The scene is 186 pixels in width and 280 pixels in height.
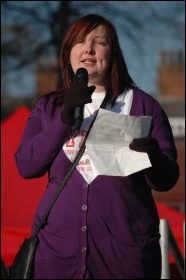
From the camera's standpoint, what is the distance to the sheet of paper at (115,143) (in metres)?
2.29

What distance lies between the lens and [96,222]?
92.3 inches

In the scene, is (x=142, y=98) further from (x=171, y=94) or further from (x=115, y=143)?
(x=171, y=94)

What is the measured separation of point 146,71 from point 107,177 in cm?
270

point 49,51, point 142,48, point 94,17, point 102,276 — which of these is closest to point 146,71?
point 142,48

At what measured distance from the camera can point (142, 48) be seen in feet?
16.4

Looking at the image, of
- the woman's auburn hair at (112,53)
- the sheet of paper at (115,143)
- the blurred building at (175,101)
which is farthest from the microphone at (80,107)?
the blurred building at (175,101)

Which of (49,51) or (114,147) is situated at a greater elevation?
(49,51)

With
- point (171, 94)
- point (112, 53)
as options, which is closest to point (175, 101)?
point (171, 94)

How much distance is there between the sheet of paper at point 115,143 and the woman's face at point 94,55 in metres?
0.24

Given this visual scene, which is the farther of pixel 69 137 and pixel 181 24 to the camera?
pixel 181 24

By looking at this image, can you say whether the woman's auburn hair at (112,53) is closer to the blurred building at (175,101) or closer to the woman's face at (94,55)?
the woman's face at (94,55)

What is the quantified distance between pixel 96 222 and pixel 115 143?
24cm

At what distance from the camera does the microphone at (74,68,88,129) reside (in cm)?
225

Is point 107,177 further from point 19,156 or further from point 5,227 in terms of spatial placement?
point 5,227
